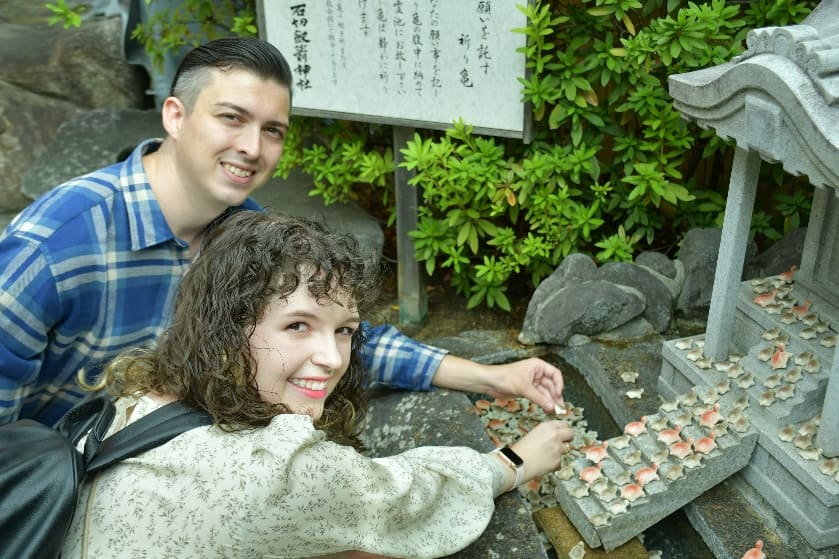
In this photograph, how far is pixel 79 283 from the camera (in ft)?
7.96

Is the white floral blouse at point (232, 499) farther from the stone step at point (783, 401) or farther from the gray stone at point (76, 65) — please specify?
the gray stone at point (76, 65)

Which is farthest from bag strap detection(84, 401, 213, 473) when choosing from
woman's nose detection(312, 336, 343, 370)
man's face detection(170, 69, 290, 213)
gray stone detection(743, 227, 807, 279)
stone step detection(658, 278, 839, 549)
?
gray stone detection(743, 227, 807, 279)

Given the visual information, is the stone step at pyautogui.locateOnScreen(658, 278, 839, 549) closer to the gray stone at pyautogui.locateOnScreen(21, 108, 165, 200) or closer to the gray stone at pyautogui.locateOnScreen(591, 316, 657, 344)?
the gray stone at pyautogui.locateOnScreen(591, 316, 657, 344)

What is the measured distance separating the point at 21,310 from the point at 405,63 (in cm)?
251

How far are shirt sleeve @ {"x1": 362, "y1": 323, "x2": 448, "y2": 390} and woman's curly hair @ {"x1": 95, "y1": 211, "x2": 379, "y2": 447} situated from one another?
887 millimetres

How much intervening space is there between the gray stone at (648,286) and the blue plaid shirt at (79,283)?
177 centimetres

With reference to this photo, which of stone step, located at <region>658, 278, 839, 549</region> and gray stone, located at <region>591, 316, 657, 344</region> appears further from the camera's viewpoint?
gray stone, located at <region>591, 316, 657, 344</region>

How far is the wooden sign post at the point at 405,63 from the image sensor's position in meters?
3.89

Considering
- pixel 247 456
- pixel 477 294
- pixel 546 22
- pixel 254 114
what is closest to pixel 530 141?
pixel 546 22

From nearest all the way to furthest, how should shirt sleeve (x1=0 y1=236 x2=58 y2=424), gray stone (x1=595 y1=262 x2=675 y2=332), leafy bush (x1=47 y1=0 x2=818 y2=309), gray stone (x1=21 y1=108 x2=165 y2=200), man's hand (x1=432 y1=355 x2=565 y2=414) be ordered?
1. shirt sleeve (x1=0 y1=236 x2=58 y2=424)
2. man's hand (x1=432 y1=355 x2=565 y2=414)
3. leafy bush (x1=47 y1=0 x2=818 y2=309)
4. gray stone (x1=595 y1=262 x2=675 y2=332)
5. gray stone (x1=21 y1=108 x2=165 y2=200)

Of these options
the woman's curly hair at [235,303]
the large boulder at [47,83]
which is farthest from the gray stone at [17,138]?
the woman's curly hair at [235,303]

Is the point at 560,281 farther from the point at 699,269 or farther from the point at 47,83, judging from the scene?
the point at 47,83

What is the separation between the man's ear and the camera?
266 centimetres

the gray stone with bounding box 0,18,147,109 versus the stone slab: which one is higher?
the gray stone with bounding box 0,18,147,109
